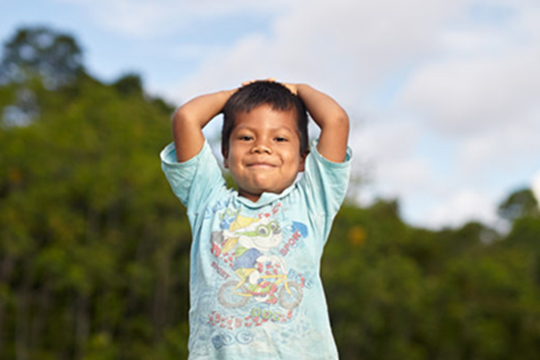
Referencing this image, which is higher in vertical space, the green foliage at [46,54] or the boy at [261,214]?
the green foliage at [46,54]

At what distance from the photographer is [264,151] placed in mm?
2281

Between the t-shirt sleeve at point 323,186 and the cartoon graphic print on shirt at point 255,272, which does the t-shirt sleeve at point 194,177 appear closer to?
the cartoon graphic print on shirt at point 255,272

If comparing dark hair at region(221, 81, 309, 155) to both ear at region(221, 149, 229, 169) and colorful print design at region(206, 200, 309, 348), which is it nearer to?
ear at region(221, 149, 229, 169)

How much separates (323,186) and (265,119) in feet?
1.00

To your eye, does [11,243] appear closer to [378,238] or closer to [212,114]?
[378,238]

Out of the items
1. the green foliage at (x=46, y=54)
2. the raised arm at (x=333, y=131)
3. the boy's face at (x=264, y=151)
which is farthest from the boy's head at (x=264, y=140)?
the green foliage at (x=46, y=54)

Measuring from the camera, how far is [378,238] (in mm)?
27438

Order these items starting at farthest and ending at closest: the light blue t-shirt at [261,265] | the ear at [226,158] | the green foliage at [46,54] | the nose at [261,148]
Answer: the green foliage at [46,54]
the ear at [226,158]
the nose at [261,148]
the light blue t-shirt at [261,265]

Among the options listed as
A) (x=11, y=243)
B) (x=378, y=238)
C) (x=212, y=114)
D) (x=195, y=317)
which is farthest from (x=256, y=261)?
(x=378, y=238)

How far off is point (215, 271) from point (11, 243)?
60.7 feet

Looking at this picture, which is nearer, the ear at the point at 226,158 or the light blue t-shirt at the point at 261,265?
the light blue t-shirt at the point at 261,265

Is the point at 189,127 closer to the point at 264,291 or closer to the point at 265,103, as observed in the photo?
the point at 265,103

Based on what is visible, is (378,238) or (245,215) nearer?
(245,215)

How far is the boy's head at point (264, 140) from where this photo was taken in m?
2.29
